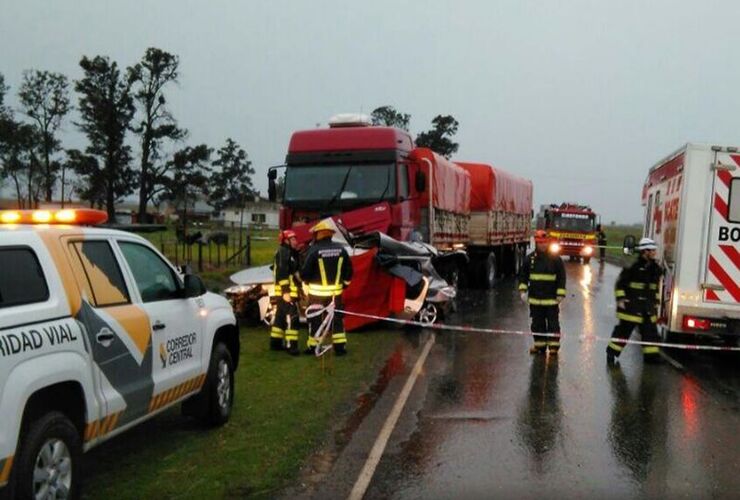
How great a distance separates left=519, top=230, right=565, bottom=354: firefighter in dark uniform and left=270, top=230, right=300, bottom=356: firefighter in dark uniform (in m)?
3.44

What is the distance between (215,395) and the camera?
6.71 metres

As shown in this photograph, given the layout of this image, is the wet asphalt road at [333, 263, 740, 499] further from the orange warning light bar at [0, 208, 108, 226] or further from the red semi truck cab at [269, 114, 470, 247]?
the red semi truck cab at [269, 114, 470, 247]

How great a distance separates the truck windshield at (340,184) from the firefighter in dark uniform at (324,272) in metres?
3.15

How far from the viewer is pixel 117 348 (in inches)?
195

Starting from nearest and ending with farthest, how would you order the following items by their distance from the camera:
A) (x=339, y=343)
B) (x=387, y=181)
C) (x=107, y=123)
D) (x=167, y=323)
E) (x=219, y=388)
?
(x=167, y=323) < (x=219, y=388) < (x=339, y=343) < (x=387, y=181) < (x=107, y=123)

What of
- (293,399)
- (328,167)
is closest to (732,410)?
(293,399)

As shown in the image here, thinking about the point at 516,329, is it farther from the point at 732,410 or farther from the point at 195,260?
the point at 195,260

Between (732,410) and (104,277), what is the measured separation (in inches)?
252

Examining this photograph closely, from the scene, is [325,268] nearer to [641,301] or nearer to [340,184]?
[340,184]

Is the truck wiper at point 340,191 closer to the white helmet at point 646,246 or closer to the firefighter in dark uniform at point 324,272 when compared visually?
the firefighter in dark uniform at point 324,272

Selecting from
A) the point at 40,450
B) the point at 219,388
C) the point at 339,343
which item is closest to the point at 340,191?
the point at 339,343

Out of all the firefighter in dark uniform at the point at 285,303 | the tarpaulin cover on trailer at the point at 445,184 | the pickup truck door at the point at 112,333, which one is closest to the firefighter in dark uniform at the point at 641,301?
the firefighter in dark uniform at the point at 285,303

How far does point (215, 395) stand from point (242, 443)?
1.96ft

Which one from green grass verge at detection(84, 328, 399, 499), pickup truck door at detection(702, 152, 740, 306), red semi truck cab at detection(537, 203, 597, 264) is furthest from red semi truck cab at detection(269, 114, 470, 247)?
red semi truck cab at detection(537, 203, 597, 264)
